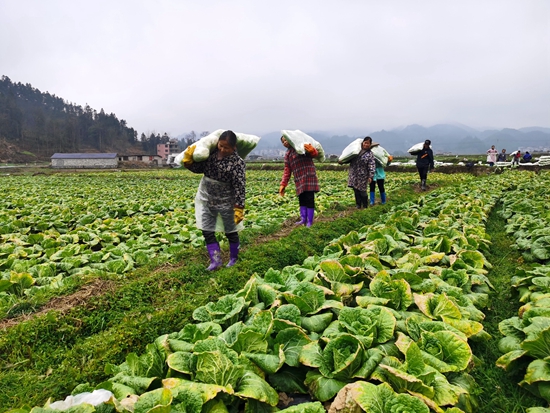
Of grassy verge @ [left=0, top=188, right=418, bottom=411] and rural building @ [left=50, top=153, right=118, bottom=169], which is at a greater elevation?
rural building @ [left=50, top=153, right=118, bottom=169]

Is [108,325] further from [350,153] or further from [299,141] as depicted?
[350,153]

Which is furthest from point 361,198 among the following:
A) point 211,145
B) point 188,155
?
point 188,155

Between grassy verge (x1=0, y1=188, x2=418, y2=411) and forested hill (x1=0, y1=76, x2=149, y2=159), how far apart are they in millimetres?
94037

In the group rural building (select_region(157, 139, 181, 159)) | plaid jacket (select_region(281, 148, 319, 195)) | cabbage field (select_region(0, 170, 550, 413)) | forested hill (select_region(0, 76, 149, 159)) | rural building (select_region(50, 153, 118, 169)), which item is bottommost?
cabbage field (select_region(0, 170, 550, 413))

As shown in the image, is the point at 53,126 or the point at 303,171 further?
the point at 53,126

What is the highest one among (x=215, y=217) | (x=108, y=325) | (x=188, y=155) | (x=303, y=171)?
(x=188, y=155)

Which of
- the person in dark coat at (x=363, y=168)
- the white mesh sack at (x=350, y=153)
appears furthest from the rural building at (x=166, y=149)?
the person in dark coat at (x=363, y=168)

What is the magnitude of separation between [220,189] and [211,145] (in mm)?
636

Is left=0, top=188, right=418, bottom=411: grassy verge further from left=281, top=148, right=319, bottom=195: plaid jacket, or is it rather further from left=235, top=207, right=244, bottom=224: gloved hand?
left=281, top=148, right=319, bottom=195: plaid jacket

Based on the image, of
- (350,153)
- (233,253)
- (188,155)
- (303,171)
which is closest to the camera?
(188,155)

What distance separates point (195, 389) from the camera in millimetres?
1888

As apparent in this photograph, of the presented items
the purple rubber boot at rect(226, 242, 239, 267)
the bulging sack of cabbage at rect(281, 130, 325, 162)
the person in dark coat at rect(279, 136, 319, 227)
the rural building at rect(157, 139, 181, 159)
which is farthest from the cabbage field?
the rural building at rect(157, 139, 181, 159)

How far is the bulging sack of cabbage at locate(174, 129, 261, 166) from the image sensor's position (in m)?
4.34

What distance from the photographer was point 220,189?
188 inches
